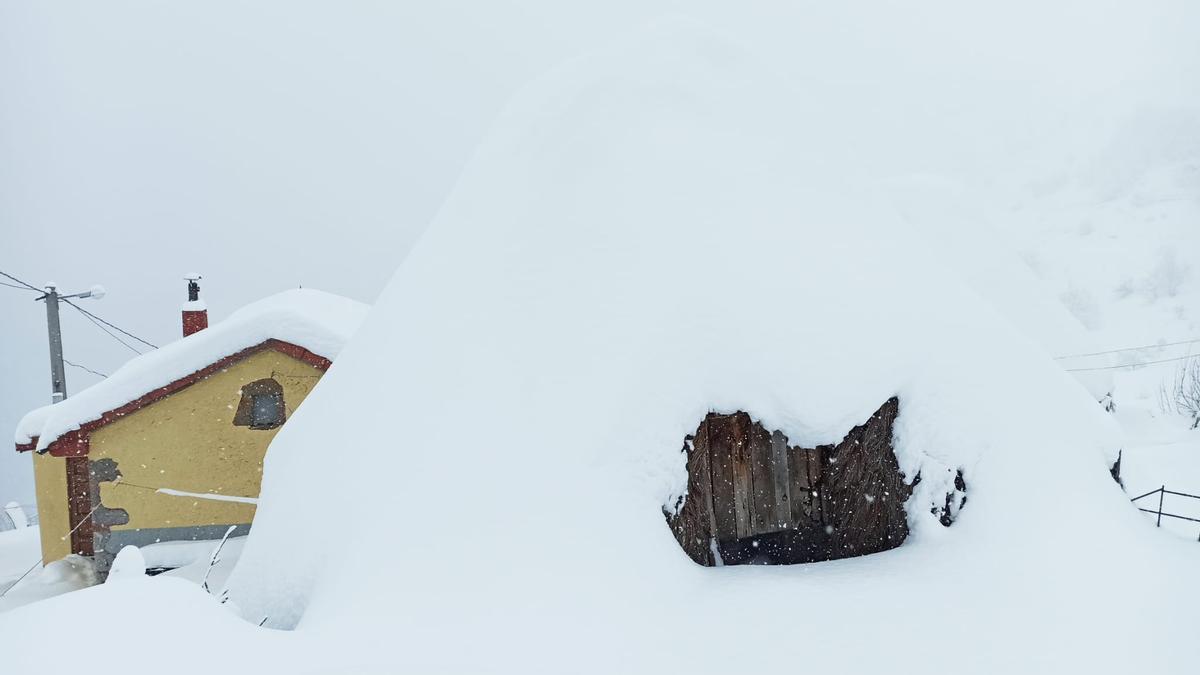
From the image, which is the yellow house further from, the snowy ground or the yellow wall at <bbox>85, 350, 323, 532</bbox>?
the snowy ground

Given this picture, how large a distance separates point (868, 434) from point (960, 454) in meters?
0.55

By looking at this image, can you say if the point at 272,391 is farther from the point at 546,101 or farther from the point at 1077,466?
the point at 1077,466

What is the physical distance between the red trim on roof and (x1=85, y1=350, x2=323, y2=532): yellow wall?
12 cm

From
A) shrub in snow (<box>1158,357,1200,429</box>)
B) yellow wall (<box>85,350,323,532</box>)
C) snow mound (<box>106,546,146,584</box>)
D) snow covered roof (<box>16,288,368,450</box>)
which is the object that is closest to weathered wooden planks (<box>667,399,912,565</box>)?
snow mound (<box>106,546,146,584</box>)

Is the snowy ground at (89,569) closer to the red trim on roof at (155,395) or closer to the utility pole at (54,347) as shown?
the red trim on roof at (155,395)

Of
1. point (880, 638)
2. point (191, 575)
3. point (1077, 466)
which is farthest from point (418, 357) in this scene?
point (191, 575)

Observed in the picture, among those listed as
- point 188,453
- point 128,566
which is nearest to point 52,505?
point 188,453

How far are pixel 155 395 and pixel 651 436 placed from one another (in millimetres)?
9307

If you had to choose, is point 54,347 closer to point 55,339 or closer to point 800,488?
point 55,339

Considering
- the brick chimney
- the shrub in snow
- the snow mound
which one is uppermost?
the shrub in snow

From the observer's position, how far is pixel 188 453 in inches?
396

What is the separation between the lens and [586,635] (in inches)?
121

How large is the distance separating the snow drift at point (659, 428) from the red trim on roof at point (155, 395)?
216 inches

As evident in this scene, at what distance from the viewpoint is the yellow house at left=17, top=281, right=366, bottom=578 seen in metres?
9.75
